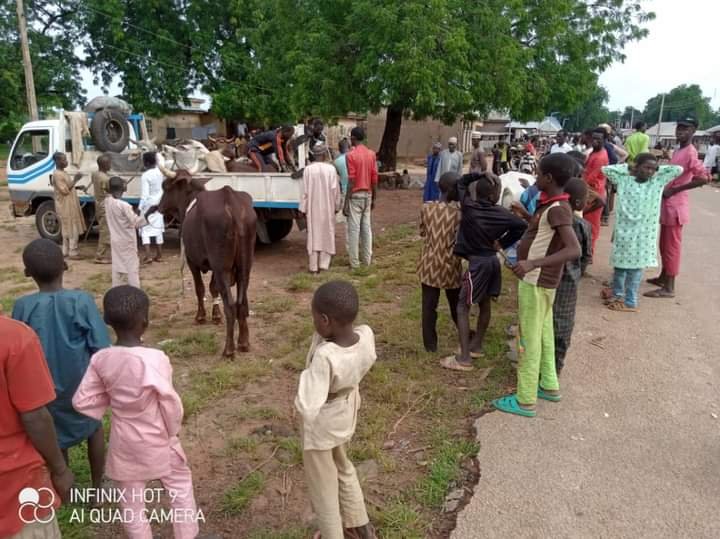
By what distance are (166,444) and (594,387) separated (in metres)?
3.27

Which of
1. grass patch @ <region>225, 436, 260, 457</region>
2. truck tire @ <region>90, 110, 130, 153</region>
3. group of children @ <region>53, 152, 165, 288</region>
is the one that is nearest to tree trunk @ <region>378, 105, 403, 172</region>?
truck tire @ <region>90, 110, 130, 153</region>

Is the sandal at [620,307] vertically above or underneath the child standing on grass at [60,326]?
underneath

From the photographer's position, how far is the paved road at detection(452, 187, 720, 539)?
2818 millimetres

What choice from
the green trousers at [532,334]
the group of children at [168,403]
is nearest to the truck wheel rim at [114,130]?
the group of children at [168,403]

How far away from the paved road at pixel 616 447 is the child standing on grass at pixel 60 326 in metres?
2.02

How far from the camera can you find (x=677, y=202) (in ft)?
20.2

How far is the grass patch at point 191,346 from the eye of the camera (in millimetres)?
5109

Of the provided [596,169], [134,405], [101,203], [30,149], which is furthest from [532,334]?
[30,149]

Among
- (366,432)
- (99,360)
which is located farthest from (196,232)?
(99,360)

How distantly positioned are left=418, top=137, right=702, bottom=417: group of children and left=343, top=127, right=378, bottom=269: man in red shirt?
2861 millimetres

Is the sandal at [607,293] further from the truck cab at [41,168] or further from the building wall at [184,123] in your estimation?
the building wall at [184,123]

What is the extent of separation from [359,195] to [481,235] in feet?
12.4

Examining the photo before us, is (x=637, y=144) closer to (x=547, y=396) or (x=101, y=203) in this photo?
(x=547, y=396)

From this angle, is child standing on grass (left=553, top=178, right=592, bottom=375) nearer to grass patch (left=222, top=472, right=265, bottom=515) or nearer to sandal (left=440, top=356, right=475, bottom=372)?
sandal (left=440, top=356, right=475, bottom=372)
